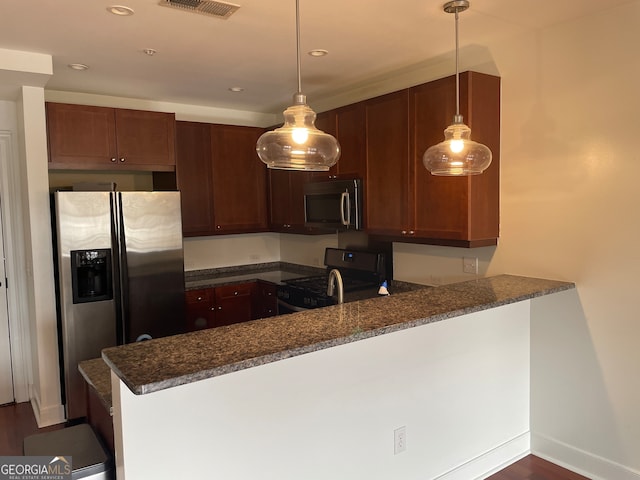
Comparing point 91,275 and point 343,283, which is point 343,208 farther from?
point 91,275

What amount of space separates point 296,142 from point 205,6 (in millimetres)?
1040

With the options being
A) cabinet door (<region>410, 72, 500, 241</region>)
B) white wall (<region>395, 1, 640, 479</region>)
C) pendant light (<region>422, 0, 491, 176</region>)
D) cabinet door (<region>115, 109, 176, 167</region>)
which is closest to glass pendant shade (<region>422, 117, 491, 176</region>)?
pendant light (<region>422, 0, 491, 176</region>)

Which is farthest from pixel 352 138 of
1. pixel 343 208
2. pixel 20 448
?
pixel 20 448

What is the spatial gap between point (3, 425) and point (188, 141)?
2.71 m

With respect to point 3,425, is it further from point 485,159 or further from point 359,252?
point 485,159

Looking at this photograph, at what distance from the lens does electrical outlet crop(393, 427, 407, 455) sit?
7.72 ft

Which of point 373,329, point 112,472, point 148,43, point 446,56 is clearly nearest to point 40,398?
point 112,472

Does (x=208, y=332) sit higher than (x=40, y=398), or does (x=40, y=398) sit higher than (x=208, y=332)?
(x=208, y=332)

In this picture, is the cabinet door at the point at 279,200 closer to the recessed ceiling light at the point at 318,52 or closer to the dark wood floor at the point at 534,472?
the recessed ceiling light at the point at 318,52

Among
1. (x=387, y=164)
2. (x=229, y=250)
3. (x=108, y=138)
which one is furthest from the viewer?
(x=229, y=250)

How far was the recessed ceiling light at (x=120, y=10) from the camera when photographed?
2.30 m

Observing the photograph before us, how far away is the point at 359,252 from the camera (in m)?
4.06

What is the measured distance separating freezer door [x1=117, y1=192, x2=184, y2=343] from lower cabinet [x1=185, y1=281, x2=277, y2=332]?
13.1 inches

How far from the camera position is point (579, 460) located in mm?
2736
